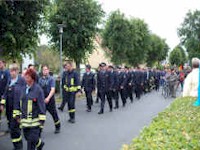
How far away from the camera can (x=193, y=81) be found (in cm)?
866

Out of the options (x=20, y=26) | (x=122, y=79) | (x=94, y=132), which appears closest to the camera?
(x=94, y=132)

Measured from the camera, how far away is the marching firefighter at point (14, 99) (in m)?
8.30

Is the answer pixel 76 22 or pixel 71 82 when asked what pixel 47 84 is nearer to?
pixel 71 82

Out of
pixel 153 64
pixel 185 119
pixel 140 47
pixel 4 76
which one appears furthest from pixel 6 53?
pixel 153 64

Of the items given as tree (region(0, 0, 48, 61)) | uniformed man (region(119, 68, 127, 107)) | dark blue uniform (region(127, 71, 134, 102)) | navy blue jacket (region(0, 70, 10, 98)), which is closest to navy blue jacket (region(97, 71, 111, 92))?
uniformed man (region(119, 68, 127, 107))

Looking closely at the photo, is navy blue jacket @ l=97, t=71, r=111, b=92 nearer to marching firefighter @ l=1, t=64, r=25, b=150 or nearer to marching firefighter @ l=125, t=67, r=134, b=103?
marching firefighter @ l=125, t=67, r=134, b=103

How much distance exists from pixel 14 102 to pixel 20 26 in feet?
25.9

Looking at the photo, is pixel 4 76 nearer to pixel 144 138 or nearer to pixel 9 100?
pixel 9 100

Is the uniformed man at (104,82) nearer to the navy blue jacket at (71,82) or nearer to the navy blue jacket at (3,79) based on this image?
the navy blue jacket at (71,82)

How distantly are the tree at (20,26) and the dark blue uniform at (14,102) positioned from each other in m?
5.52

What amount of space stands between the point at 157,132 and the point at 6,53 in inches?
476

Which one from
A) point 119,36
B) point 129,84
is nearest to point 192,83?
point 129,84

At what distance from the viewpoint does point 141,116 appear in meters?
14.8

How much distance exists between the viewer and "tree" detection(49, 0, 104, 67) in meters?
24.7
